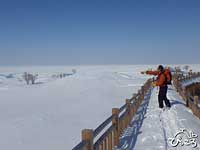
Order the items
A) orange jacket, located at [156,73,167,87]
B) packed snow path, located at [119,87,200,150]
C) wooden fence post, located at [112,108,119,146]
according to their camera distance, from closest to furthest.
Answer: packed snow path, located at [119,87,200,150] < wooden fence post, located at [112,108,119,146] < orange jacket, located at [156,73,167,87]

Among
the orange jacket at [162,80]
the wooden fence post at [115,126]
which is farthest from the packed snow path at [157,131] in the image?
the orange jacket at [162,80]

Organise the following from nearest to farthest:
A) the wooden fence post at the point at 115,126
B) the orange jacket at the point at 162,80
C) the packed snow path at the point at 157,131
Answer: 1. the packed snow path at the point at 157,131
2. the wooden fence post at the point at 115,126
3. the orange jacket at the point at 162,80

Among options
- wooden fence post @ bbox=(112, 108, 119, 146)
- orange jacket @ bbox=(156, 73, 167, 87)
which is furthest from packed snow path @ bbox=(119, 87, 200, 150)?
orange jacket @ bbox=(156, 73, 167, 87)

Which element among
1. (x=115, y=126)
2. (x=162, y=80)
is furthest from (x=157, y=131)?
(x=162, y=80)

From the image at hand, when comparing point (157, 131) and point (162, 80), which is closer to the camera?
point (157, 131)

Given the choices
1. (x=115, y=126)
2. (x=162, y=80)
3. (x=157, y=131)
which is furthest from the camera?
(x=162, y=80)

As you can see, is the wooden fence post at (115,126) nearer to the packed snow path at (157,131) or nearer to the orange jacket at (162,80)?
the packed snow path at (157,131)

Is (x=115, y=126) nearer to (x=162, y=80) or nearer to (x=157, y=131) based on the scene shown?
(x=157, y=131)

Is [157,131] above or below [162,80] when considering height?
below

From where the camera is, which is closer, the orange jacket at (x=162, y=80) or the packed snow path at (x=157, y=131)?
the packed snow path at (x=157, y=131)

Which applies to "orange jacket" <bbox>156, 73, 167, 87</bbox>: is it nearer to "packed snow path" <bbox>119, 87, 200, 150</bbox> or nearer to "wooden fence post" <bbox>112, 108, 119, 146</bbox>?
"packed snow path" <bbox>119, 87, 200, 150</bbox>

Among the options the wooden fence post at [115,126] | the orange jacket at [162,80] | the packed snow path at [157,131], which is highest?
the orange jacket at [162,80]

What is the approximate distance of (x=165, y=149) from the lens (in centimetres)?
666

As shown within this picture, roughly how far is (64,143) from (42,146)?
102 cm
